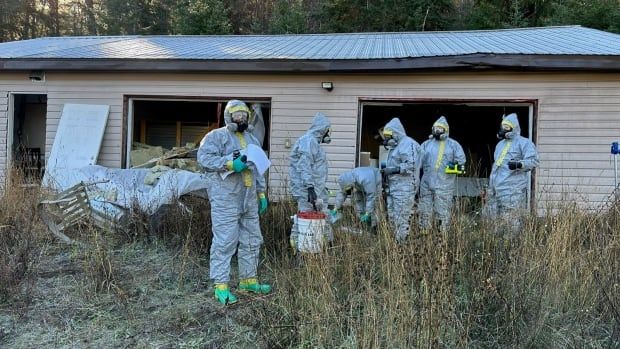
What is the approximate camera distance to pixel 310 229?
4.41 m

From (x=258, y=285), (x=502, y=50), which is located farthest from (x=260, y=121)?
(x=258, y=285)

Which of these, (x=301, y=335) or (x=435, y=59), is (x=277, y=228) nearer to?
(x=301, y=335)

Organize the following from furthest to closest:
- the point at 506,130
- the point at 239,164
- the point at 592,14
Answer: the point at 592,14, the point at 506,130, the point at 239,164

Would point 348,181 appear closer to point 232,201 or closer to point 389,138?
point 389,138

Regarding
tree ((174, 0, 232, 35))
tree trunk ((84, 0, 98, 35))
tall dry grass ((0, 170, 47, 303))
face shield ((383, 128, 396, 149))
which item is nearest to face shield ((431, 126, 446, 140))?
face shield ((383, 128, 396, 149))

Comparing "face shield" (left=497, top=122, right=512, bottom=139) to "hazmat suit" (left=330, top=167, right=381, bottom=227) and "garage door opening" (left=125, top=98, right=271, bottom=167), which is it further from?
"garage door opening" (left=125, top=98, right=271, bottom=167)

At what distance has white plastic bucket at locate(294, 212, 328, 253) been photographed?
13.7 ft

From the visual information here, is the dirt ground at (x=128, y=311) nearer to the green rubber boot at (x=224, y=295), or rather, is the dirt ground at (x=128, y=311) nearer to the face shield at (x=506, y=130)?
the green rubber boot at (x=224, y=295)

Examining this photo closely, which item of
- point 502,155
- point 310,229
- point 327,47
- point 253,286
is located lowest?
point 253,286

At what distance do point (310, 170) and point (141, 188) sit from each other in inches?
106

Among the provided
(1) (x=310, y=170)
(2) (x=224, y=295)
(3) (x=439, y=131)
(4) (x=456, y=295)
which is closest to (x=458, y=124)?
→ (3) (x=439, y=131)

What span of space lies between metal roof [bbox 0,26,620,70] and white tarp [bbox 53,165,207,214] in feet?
6.73

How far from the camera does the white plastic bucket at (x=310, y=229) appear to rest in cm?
418

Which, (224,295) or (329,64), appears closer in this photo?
(224,295)
